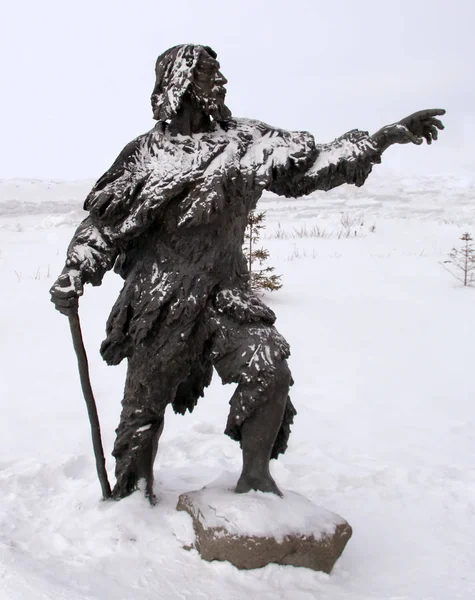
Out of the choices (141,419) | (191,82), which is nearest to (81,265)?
(141,419)

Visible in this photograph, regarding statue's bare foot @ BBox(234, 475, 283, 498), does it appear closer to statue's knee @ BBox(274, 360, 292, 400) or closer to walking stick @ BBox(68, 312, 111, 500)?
statue's knee @ BBox(274, 360, 292, 400)

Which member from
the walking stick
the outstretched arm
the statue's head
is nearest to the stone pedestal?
the walking stick

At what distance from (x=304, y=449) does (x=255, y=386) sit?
1.55 m

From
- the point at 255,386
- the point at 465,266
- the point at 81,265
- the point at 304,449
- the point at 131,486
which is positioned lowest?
the point at 304,449

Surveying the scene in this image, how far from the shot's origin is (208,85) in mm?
2443

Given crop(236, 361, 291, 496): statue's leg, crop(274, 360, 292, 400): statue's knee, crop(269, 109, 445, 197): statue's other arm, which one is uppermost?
crop(269, 109, 445, 197): statue's other arm

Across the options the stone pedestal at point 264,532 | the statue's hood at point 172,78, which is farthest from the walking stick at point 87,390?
the statue's hood at point 172,78

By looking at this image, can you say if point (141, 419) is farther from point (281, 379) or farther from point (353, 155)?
point (353, 155)

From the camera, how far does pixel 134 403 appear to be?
2711 mm

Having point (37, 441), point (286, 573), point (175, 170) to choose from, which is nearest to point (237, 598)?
point (286, 573)

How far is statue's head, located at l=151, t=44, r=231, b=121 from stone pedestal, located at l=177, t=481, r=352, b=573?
1514mm

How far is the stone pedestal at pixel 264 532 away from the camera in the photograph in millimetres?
2312

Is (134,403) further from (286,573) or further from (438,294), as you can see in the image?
(438,294)

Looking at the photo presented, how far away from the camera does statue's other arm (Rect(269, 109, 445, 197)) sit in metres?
2.46
